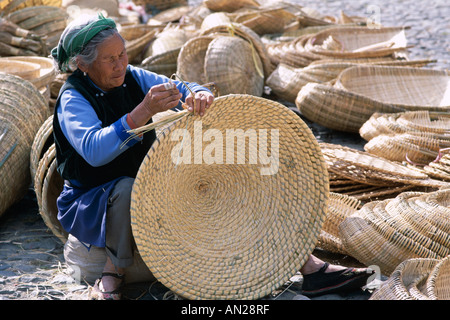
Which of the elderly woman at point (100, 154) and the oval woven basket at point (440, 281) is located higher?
the elderly woman at point (100, 154)

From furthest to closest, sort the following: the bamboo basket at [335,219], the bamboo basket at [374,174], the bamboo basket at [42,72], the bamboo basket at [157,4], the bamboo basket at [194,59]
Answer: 1. the bamboo basket at [157,4]
2. the bamboo basket at [194,59]
3. the bamboo basket at [42,72]
4. the bamboo basket at [374,174]
5. the bamboo basket at [335,219]

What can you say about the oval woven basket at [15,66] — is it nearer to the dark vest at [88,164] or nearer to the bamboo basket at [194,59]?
the bamboo basket at [194,59]

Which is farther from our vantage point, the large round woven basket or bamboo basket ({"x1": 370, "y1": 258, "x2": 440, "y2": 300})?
the large round woven basket

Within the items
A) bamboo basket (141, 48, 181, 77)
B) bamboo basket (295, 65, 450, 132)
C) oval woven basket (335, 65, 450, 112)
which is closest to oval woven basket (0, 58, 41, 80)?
bamboo basket (141, 48, 181, 77)

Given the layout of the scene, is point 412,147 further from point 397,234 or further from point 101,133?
point 101,133

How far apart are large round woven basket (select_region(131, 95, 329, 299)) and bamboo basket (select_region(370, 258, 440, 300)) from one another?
0.40 metres

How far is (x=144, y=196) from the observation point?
7.43 feet

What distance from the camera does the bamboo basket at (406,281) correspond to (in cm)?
205

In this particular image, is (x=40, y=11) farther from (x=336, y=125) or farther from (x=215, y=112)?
(x=215, y=112)

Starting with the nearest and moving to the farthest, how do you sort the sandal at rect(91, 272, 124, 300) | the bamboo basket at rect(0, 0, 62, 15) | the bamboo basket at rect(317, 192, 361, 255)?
the sandal at rect(91, 272, 124, 300)
the bamboo basket at rect(317, 192, 361, 255)
the bamboo basket at rect(0, 0, 62, 15)

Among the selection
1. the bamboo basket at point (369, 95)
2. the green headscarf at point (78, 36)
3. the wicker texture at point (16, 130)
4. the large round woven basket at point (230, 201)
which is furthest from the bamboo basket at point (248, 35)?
the green headscarf at point (78, 36)

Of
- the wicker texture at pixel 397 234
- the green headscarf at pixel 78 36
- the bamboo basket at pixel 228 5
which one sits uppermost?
the green headscarf at pixel 78 36

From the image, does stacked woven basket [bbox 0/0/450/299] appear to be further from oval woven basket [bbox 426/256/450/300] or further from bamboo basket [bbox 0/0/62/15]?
bamboo basket [bbox 0/0/62/15]

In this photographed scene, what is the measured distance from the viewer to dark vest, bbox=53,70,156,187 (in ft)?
7.89
